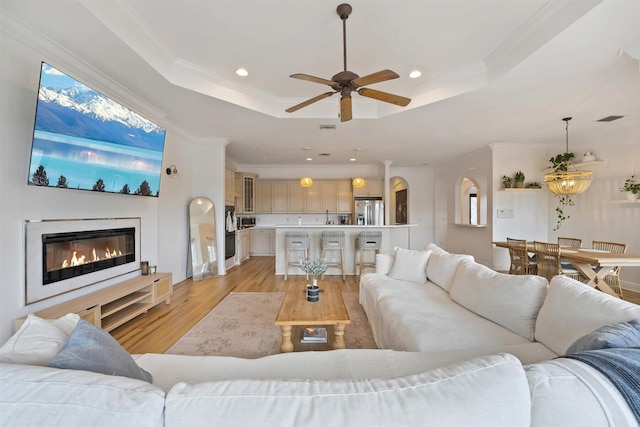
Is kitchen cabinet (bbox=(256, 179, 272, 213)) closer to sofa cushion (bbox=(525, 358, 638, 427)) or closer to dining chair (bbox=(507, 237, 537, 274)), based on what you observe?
dining chair (bbox=(507, 237, 537, 274))

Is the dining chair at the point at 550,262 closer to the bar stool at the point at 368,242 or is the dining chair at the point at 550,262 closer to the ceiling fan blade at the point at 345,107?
the bar stool at the point at 368,242

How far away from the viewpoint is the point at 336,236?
17.6 feet

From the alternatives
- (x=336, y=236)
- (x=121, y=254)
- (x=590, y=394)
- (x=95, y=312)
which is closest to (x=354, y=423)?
(x=590, y=394)

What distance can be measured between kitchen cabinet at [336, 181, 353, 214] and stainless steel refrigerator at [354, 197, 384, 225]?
9.6 inches

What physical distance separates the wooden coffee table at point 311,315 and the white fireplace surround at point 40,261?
2.00m

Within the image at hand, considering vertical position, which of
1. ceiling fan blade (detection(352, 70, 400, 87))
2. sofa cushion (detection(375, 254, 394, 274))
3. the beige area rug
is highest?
ceiling fan blade (detection(352, 70, 400, 87))

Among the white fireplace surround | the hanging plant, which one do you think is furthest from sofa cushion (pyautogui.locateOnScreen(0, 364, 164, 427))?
the hanging plant

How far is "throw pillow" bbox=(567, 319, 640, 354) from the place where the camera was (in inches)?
38.2

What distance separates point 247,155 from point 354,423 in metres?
6.84

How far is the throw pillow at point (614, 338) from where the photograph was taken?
3.18 ft

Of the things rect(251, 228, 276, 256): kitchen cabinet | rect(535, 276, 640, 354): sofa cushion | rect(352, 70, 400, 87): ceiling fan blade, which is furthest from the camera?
rect(251, 228, 276, 256): kitchen cabinet

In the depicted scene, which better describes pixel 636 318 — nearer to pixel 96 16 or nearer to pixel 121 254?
pixel 96 16

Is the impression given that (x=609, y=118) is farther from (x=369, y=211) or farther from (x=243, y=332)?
(x=243, y=332)

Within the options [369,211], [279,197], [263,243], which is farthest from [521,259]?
[263,243]
